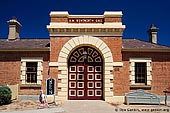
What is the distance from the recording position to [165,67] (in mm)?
17406

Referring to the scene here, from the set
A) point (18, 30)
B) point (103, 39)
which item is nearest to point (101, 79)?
point (103, 39)

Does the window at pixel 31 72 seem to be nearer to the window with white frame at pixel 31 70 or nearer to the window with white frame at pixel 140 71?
the window with white frame at pixel 31 70

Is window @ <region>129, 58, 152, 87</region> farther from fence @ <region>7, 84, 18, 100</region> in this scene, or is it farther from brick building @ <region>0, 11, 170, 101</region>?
fence @ <region>7, 84, 18, 100</region>

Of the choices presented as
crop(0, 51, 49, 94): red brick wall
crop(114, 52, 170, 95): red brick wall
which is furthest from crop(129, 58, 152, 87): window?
crop(0, 51, 49, 94): red brick wall

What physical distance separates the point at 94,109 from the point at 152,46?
24.0 ft

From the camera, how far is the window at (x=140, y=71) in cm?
1717

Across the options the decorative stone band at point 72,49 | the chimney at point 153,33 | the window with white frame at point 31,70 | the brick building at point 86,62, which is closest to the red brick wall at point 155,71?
the brick building at point 86,62

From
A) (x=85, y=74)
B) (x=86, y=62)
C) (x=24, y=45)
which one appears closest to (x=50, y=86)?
(x=85, y=74)

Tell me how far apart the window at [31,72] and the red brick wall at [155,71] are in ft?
17.9

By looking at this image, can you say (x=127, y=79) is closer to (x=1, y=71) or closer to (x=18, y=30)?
(x=1, y=71)

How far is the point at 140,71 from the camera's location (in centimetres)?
1755

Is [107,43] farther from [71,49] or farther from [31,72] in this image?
[31,72]

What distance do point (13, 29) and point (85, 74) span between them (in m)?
8.13

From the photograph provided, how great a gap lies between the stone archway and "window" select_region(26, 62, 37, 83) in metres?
1.77
